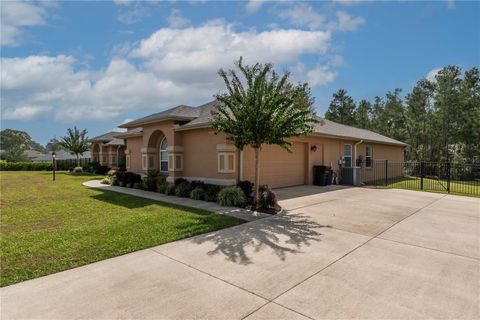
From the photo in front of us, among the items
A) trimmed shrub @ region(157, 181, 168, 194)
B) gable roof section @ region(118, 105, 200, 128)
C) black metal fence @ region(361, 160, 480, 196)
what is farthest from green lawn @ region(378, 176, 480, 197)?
trimmed shrub @ region(157, 181, 168, 194)

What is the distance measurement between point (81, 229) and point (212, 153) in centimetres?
645

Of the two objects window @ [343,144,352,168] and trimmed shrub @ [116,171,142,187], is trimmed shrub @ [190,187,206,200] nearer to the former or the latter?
trimmed shrub @ [116,171,142,187]

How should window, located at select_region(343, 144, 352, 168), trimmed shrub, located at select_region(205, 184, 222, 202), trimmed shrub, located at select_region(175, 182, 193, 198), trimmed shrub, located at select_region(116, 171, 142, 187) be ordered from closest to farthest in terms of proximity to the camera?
1. trimmed shrub, located at select_region(205, 184, 222, 202)
2. trimmed shrub, located at select_region(175, 182, 193, 198)
3. trimmed shrub, located at select_region(116, 171, 142, 187)
4. window, located at select_region(343, 144, 352, 168)

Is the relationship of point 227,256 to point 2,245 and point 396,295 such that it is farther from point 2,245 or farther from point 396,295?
point 2,245

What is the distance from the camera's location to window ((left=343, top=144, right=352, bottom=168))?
18636 millimetres

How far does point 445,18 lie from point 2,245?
1547cm

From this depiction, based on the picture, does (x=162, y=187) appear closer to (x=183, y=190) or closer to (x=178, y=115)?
(x=183, y=190)

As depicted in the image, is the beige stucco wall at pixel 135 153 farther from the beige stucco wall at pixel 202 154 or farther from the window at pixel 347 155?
the window at pixel 347 155

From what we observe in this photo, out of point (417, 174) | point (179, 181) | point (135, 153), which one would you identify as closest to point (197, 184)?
point (179, 181)

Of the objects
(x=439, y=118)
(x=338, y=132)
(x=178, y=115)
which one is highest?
(x=439, y=118)

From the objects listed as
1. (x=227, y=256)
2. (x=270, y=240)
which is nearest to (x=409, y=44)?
(x=270, y=240)

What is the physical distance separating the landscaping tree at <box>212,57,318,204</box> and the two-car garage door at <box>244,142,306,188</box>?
3.33 m

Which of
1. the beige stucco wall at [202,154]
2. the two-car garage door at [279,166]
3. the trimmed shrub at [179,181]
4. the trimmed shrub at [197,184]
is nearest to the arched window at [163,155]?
the beige stucco wall at [202,154]

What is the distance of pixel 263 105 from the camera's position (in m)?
8.92
